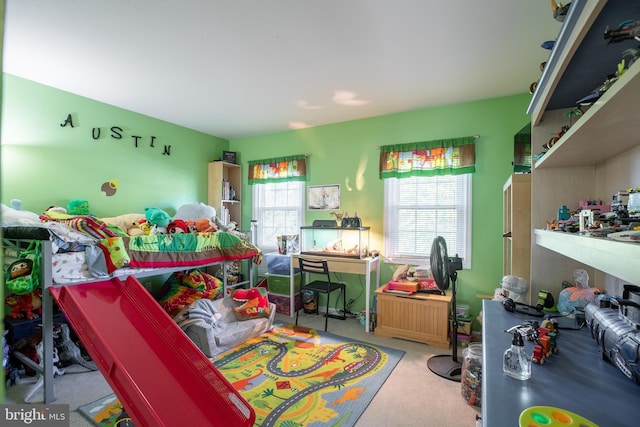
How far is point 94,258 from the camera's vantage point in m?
2.37

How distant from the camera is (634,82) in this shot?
74 cm

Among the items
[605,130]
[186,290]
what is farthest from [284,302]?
[605,130]

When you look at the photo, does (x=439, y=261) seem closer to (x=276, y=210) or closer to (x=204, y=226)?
(x=204, y=226)

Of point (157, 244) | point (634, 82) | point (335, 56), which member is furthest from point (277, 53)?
point (634, 82)

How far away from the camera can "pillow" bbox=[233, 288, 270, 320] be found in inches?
128

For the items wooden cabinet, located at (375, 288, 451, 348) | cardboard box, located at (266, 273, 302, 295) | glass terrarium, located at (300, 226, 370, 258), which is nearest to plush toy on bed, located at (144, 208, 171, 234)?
cardboard box, located at (266, 273, 302, 295)

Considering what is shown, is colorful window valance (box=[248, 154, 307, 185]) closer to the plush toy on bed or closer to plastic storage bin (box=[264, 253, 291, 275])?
plastic storage bin (box=[264, 253, 291, 275])

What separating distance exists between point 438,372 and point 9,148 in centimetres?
419

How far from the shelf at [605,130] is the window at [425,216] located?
67.8 inches

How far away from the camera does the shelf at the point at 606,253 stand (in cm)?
64

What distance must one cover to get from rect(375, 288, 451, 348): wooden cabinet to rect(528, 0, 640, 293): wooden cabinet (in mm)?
1310

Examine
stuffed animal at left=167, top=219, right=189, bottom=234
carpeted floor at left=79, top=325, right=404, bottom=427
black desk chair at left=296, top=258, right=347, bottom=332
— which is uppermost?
stuffed animal at left=167, top=219, right=189, bottom=234

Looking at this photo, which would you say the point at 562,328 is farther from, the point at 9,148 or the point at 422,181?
the point at 9,148

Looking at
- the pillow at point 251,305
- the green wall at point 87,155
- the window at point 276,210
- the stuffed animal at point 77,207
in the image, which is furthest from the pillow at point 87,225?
the window at point 276,210
